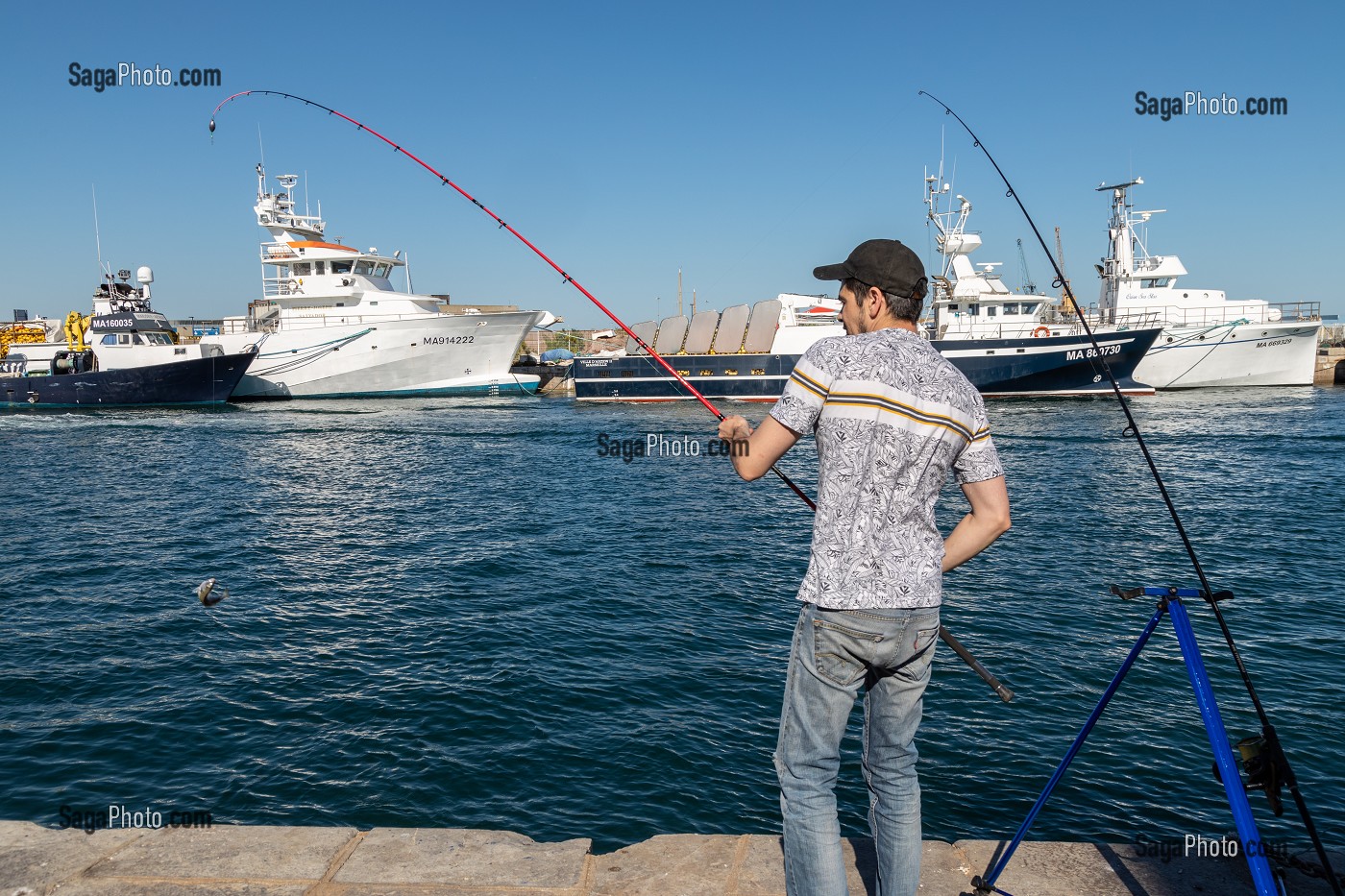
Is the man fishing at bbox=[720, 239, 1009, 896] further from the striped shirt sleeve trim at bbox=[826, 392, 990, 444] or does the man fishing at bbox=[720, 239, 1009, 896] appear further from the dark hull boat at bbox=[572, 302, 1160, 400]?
the dark hull boat at bbox=[572, 302, 1160, 400]

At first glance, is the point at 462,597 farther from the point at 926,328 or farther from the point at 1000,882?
the point at 926,328

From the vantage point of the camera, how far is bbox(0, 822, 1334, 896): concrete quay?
338cm

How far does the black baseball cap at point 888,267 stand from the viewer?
2938 millimetres

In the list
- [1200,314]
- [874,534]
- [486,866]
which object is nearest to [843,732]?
[874,534]

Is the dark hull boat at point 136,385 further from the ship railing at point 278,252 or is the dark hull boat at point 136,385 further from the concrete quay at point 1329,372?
the concrete quay at point 1329,372

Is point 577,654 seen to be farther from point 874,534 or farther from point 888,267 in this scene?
point 888,267

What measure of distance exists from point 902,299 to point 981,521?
775mm

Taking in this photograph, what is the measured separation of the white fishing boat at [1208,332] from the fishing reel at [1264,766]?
48.9 metres

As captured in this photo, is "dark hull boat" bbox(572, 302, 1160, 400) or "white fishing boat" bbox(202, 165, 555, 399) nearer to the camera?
"dark hull boat" bbox(572, 302, 1160, 400)

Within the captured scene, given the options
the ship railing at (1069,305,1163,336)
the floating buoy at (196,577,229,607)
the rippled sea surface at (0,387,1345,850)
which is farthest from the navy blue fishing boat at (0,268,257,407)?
the ship railing at (1069,305,1163,336)

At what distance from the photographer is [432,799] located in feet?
20.2

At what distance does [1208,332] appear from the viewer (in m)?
45.7

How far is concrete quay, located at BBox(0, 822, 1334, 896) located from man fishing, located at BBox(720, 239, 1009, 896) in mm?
666

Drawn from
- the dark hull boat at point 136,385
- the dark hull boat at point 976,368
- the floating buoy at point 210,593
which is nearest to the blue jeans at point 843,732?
the floating buoy at point 210,593
